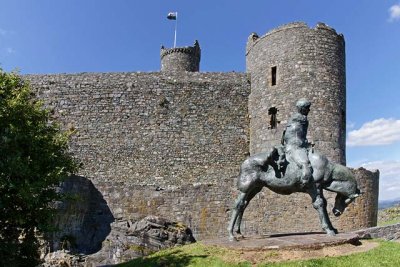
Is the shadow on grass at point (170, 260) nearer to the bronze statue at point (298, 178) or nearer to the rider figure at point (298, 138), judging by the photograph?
the bronze statue at point (298, 178)

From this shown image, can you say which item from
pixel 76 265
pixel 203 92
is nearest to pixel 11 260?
pixel 76 265

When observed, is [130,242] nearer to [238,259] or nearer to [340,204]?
[238,259]

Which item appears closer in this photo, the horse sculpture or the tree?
the tree

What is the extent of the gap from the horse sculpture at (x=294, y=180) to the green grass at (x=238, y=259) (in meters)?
0.97

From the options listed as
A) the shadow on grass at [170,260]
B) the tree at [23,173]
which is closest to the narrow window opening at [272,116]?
the tree at [23,173]

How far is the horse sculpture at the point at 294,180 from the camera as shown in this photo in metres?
10.8

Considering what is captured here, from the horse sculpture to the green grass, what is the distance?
968 mm

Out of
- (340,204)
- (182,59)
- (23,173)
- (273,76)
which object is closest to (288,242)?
(340,204)

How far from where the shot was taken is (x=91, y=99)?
24.9 metres

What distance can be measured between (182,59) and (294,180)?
23583mm

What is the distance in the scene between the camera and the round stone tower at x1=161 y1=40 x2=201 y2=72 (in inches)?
1304

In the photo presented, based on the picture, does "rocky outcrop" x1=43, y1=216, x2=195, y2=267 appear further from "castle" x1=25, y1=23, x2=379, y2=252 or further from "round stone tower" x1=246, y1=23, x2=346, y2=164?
"round stone tower" x1=246, y1=23, x2=346, y2=164

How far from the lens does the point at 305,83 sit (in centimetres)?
2106

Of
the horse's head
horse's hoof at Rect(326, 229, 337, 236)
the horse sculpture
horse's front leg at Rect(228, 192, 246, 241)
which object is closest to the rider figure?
the horse sculpture
